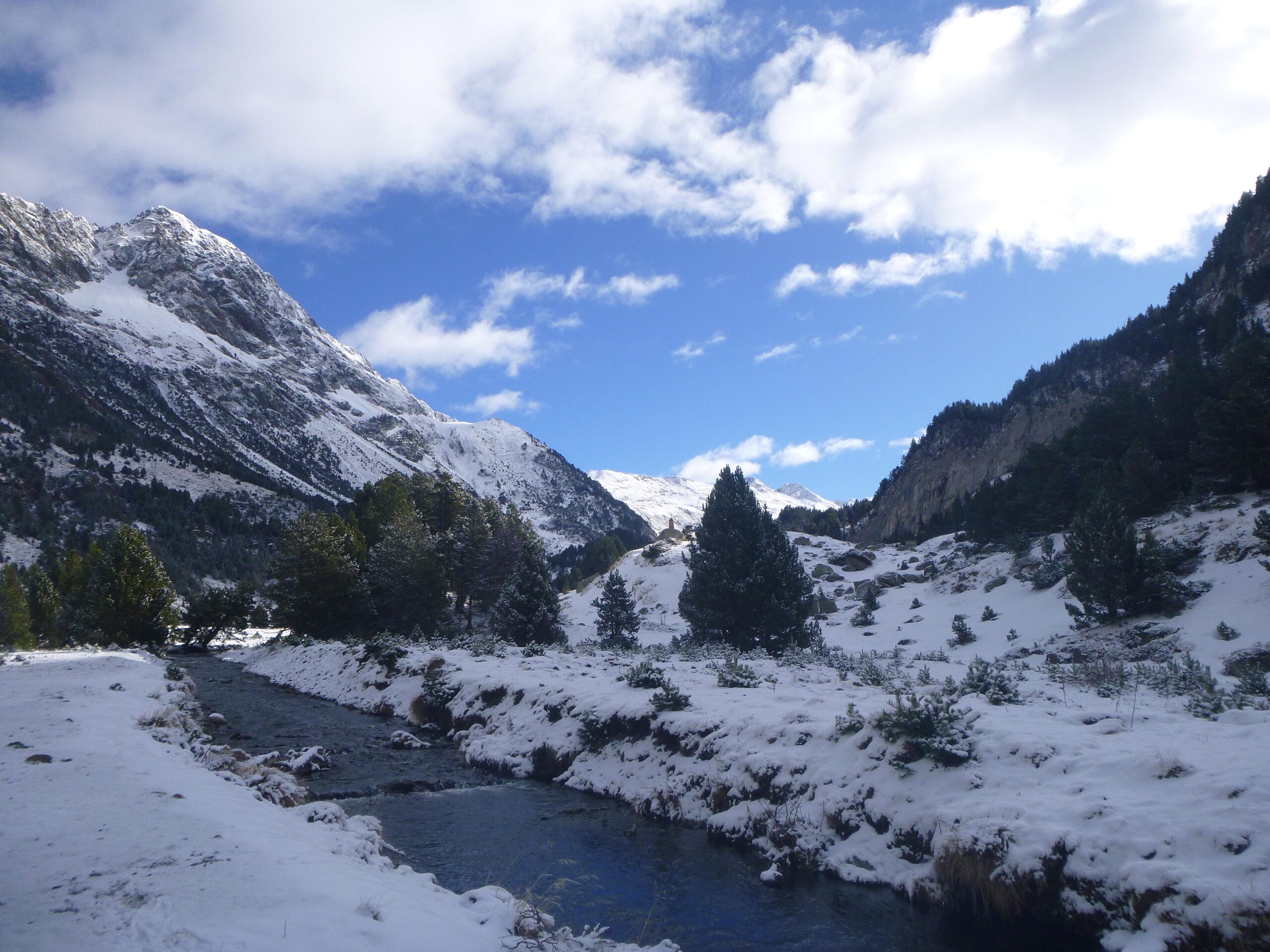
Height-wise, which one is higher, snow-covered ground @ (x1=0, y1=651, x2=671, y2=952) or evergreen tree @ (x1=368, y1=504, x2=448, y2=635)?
evergreen tree @ (x1=368, y1=504, x2=448, y2=635)

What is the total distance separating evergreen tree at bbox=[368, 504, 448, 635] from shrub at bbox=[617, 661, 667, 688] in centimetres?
2717

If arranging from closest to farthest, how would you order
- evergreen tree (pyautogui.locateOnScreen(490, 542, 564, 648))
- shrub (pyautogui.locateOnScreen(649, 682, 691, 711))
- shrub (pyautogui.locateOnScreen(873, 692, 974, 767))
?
shrub (pyautogui.locateOnScreen(873, 692, 974, 767)), shrub (pyautogui.locateOnScreen(649, 682, 691, 711)), evergreen tree (pyautogui.locateOnScreen(490, 542, 564, 648))

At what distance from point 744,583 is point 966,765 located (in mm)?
19750

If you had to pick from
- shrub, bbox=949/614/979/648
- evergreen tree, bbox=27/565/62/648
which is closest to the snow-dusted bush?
shrub, bbox=949/614/979/648

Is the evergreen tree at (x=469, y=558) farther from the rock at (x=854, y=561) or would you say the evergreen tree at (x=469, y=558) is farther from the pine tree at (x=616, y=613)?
the rock at (x=854, y=561)

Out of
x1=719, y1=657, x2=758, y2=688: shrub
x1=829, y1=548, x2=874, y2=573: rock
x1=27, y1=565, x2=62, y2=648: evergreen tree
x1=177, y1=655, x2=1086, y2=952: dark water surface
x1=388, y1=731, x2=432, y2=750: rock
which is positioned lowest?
x1=27, y1=565, x2=62, y2=648: evergreen tree

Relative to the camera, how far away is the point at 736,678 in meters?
17.3

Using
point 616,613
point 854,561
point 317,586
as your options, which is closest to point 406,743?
point 616,613

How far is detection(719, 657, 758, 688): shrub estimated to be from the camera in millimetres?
17062

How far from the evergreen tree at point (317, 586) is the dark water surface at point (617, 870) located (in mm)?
28566

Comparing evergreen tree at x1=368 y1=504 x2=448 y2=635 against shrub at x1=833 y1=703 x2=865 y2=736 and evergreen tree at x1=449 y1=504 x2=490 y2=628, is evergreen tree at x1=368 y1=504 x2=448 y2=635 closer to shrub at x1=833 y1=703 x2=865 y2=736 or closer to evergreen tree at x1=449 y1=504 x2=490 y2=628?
evergreen tree at x1=449 y1=504 x2=490 y2=628

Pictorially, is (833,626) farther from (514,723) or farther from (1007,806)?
(1007,806)

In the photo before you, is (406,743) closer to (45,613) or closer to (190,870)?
(190,870)

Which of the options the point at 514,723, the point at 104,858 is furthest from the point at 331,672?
the point at 104,858
